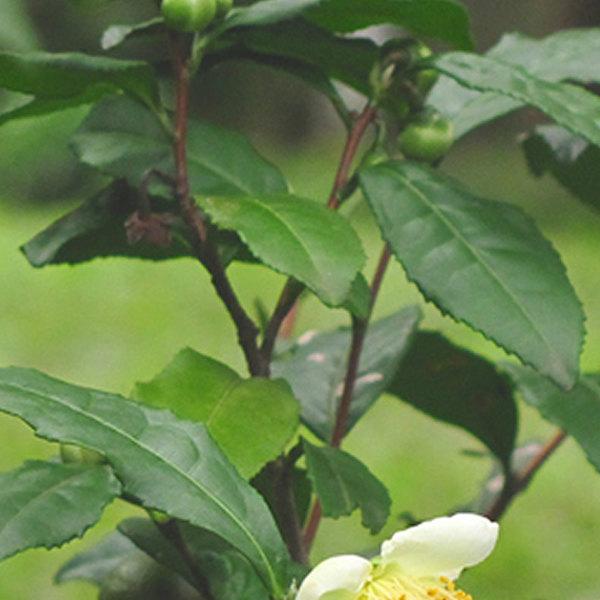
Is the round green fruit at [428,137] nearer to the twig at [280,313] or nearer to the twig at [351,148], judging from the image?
the twig at [351,148]

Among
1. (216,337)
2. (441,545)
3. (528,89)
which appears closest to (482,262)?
(528,89)

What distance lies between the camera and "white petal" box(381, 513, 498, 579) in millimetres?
639

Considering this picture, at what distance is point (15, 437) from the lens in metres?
2.44

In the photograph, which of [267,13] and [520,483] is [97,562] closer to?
[520,483]

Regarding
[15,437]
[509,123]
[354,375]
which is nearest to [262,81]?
[509,123]

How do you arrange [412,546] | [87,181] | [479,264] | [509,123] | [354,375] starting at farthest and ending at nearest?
[509,123] → [87,181] → [354,375] → [479,264] → [412,546]

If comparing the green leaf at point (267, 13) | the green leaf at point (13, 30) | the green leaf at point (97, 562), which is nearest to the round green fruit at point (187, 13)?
the green leaf at point (267, 13)

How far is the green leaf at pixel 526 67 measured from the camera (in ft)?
3.14

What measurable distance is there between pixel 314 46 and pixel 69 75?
0.59ft

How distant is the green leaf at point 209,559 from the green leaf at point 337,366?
0.91ft

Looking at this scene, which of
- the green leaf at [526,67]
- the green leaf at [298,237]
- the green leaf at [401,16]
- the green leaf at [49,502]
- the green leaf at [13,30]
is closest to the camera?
the green leaf at [49,502]

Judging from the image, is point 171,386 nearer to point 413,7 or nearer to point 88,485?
point 88,485

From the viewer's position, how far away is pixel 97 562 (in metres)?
1.11

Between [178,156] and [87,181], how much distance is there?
4.88 meters
